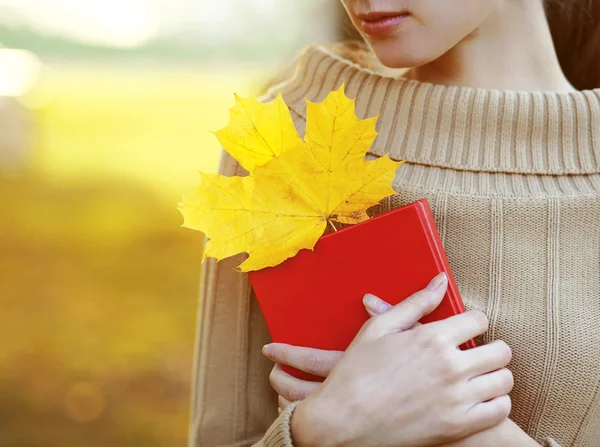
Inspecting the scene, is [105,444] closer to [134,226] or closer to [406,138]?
[134,226]

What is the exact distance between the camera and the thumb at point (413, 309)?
740 millimetres

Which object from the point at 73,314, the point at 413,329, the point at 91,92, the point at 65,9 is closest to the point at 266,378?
the point at 413,329

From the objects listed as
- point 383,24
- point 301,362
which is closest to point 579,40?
point 383,24

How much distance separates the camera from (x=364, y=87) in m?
1.04

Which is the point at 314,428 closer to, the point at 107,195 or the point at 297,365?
the point at 297,365

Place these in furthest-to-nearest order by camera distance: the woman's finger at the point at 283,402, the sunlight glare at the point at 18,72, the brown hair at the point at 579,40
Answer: the sunlight glare at the point at 18,72 < the brown hair at the point at 579,40 < the woman's finger at the point at 283,402

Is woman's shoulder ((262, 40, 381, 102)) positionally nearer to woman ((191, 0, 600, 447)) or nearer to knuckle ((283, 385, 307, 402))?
woman ((191, 0, 600, 447))

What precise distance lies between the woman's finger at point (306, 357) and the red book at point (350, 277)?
13 mm

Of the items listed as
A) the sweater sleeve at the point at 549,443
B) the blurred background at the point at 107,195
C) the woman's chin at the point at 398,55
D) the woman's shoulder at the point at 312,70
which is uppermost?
the blurred background at the point at 107,195

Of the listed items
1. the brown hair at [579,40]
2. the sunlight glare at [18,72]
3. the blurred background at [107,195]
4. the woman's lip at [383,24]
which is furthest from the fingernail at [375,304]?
the sunlight glare at [18,72]

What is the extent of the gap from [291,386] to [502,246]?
0.33m

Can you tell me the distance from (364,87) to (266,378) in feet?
1.51

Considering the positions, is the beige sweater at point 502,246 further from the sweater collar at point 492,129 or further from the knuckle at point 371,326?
the knuckle at point 371,326

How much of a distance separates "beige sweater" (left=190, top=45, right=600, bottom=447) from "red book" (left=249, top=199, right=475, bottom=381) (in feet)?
0.46
